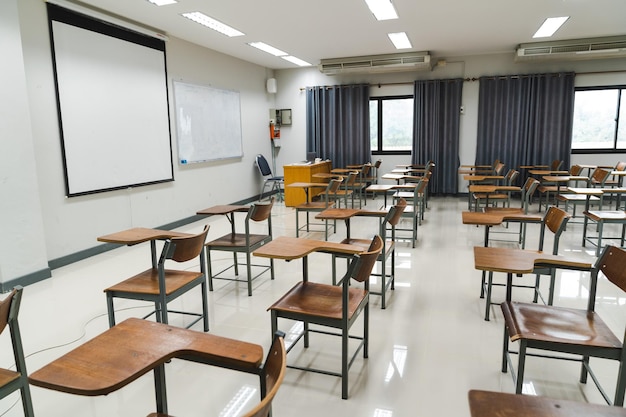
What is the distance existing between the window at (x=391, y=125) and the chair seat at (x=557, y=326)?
742 centimetres

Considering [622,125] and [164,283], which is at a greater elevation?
[622,125]

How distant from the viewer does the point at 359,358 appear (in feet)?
8.75

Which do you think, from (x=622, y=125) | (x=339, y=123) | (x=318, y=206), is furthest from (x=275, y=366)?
(x=622, y=125)

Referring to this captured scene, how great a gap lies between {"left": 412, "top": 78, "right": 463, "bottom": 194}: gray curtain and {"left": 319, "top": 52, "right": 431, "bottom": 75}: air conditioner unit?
553 millimetres

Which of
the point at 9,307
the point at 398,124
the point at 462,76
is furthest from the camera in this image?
the point at 398,124

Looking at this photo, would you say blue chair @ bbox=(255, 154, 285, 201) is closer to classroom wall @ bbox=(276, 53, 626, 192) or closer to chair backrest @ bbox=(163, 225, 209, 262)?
classroom wall @ bbox=(276, 53, 626, 192)

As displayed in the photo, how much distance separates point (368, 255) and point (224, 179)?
6.15 metres

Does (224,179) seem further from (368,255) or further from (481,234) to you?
(368,255)

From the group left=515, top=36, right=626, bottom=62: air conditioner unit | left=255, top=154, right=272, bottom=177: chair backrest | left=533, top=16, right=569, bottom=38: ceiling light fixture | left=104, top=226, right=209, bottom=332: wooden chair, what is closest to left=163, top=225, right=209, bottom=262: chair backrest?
left=104, top=226, right=209, bottom=332: wooden chair

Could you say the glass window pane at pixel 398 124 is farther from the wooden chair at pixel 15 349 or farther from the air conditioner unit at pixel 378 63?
the wooden chair at pixel 15 349

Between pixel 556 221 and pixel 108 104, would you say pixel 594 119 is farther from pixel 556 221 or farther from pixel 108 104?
pixel 108 104

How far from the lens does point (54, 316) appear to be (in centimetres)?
341

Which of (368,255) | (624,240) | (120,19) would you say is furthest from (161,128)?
(624,240)

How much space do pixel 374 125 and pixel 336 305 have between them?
25.2ft
